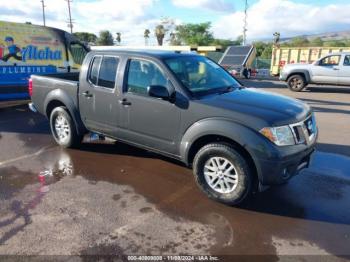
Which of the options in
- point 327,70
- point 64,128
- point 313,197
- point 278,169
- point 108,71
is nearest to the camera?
point 278,169

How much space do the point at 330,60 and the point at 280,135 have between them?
1277 centimetres

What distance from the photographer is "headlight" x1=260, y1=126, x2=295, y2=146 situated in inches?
147

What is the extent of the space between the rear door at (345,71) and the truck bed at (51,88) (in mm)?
11778

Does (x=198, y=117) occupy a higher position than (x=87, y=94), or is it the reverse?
(x=87, y=94)

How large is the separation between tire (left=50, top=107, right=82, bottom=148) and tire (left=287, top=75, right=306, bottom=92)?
11.5m

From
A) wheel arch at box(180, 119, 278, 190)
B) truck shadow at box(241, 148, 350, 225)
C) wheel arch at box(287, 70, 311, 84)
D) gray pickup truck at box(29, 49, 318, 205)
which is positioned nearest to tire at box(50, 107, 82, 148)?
gray pickup truck at box(29, 49, 318, 205)

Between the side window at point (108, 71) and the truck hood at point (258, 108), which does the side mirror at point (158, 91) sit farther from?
the side window at point (108, 71)

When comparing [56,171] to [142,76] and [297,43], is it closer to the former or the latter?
[142,76]

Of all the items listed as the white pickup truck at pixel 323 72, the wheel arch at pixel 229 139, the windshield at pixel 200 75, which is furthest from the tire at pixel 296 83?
the wheel arch at pixel 229 139

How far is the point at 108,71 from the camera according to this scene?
5195 millimetres

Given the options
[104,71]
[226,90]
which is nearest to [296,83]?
[226,90]

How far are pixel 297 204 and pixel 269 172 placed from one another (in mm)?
787

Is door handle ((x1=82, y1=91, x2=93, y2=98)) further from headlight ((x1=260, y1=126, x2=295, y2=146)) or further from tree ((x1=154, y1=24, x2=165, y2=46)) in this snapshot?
tree ((x1=154, y1=24, x2=165, y2=46))

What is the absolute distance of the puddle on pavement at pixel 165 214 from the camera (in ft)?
10.9
